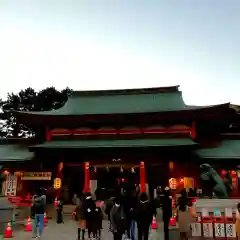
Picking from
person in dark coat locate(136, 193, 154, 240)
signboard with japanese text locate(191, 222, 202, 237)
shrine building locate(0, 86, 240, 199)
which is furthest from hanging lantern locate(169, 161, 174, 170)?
person in dark coat locate(136, 193, 154, 240)

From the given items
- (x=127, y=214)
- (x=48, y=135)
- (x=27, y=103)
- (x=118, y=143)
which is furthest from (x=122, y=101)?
(x=27, y=103)

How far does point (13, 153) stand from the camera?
25656 mm

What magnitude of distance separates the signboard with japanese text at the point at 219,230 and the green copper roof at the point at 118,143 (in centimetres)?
1094

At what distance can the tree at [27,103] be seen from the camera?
56.2 metres

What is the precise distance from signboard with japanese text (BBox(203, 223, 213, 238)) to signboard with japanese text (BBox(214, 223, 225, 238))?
17 centimetres

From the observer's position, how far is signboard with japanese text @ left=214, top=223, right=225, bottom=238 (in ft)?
35.1

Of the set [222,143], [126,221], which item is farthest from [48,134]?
[126,221]

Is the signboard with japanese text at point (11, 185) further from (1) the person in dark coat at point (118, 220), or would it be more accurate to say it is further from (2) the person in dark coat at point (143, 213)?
(2) the person in dark coat at point (143, 213)

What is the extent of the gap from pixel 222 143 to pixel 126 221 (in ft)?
58.0

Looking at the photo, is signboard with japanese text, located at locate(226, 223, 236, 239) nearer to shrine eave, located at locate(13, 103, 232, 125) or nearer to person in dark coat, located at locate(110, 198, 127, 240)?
person in dark coat, located at locate(110, 198, 127, 240)

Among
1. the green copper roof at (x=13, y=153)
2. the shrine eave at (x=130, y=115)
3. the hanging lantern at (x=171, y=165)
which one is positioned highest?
the shrine eave at (x=130, y=115)

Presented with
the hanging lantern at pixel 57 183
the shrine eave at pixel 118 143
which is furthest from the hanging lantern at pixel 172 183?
the hanging lantern at pixel 57 183

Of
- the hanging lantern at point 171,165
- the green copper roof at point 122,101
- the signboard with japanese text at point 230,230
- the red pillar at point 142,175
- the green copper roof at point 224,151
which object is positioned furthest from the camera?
the green copper roof at point 122,101

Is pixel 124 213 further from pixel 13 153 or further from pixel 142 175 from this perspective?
pixel 13 153
